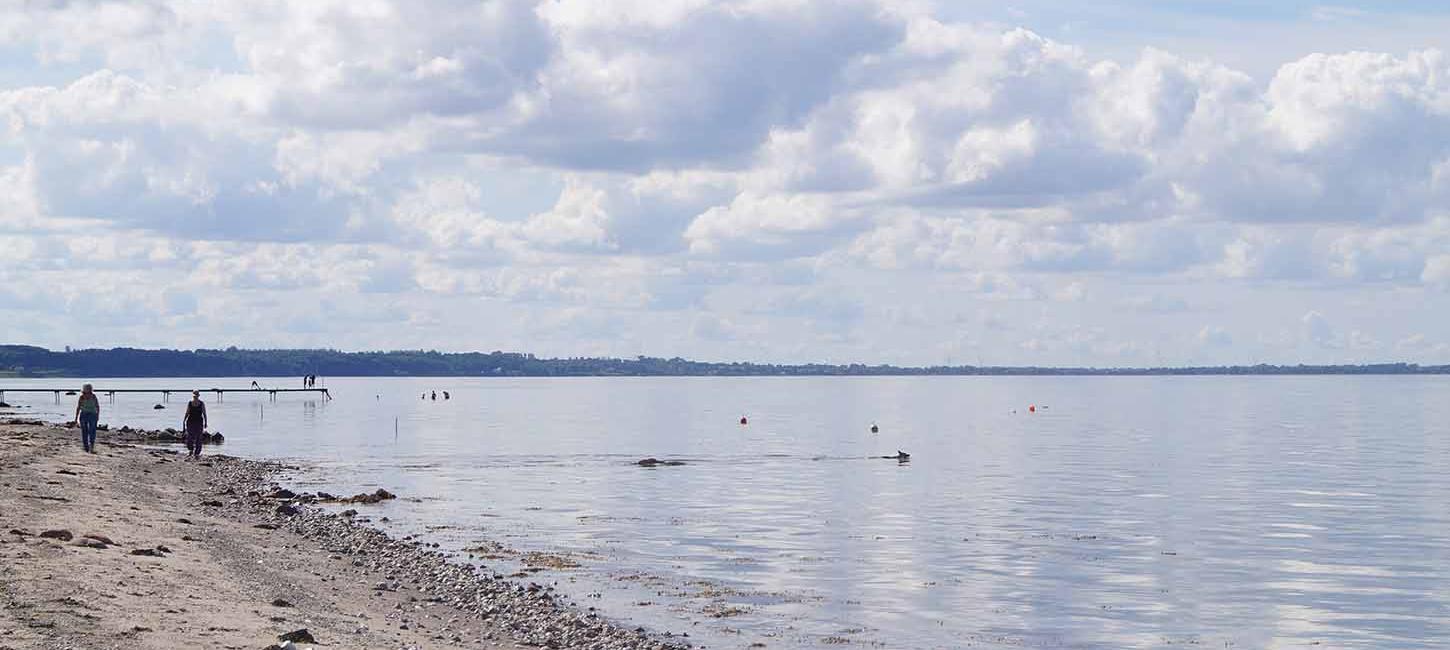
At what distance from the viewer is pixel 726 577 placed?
1305 inches

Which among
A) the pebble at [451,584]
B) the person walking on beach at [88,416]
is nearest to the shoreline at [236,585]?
the pebble at [451,584]

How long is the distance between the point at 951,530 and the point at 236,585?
2353 cm

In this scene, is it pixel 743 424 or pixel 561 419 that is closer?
pixel 743 424

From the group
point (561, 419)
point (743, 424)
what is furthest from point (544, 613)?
point (561, 419)

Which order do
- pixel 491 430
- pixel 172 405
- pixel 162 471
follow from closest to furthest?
1. pixel 162 471
2. pixel 491 430
3. pixel 172 405

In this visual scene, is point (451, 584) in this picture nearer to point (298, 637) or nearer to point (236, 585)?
point (236, 585)

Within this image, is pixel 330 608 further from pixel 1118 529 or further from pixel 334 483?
pixel 334 483

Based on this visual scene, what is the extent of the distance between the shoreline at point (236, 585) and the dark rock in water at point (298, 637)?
0.21 m

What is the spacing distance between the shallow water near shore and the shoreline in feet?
7.74

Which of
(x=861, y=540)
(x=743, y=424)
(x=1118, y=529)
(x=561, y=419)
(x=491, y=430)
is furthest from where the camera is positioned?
(x=561, y=419)

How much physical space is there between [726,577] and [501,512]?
1626 cm

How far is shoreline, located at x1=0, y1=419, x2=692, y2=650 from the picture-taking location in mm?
20656

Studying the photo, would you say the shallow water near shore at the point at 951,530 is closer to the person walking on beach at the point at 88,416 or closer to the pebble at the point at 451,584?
the pebble at the point at 451,584

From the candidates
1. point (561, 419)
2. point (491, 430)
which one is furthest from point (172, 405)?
point (491, 430)
